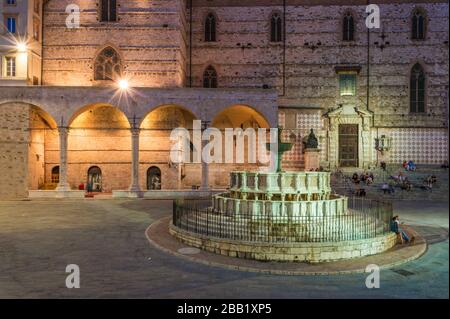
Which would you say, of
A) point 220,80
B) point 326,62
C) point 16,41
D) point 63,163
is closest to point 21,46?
point 16,41

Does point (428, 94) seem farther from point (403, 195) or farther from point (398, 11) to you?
point (403, 195)

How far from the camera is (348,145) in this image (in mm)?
28359

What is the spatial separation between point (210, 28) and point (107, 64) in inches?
341

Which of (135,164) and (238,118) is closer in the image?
(135,164)

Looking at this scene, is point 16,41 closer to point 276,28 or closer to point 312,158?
point 276,28

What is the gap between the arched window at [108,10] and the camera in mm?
26375

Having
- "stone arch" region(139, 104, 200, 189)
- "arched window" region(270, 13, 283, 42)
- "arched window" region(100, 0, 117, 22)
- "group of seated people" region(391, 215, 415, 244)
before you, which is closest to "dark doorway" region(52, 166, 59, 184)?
"stone arch" region(139, 104, 200, 189)

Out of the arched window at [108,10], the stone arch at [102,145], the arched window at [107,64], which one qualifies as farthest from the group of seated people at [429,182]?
the arched window at [108,10]

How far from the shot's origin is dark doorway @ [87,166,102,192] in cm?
2588

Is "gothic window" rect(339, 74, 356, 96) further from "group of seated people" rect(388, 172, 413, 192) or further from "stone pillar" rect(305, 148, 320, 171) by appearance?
"group of seated people" rect(388, 172, 413, 192)

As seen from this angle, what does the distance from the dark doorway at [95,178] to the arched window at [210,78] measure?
10584mm

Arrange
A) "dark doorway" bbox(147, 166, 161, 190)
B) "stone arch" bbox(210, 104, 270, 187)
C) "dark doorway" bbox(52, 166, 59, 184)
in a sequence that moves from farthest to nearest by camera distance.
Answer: "stone arch" bbox(210, 104, 270, 187), "dark doorway" bbox(147, 166, 161, 190), "dark doorway" bbox(52, 166, 59, 184)

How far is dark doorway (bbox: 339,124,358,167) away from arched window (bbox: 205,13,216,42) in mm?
12322

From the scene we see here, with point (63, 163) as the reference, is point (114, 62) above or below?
above
